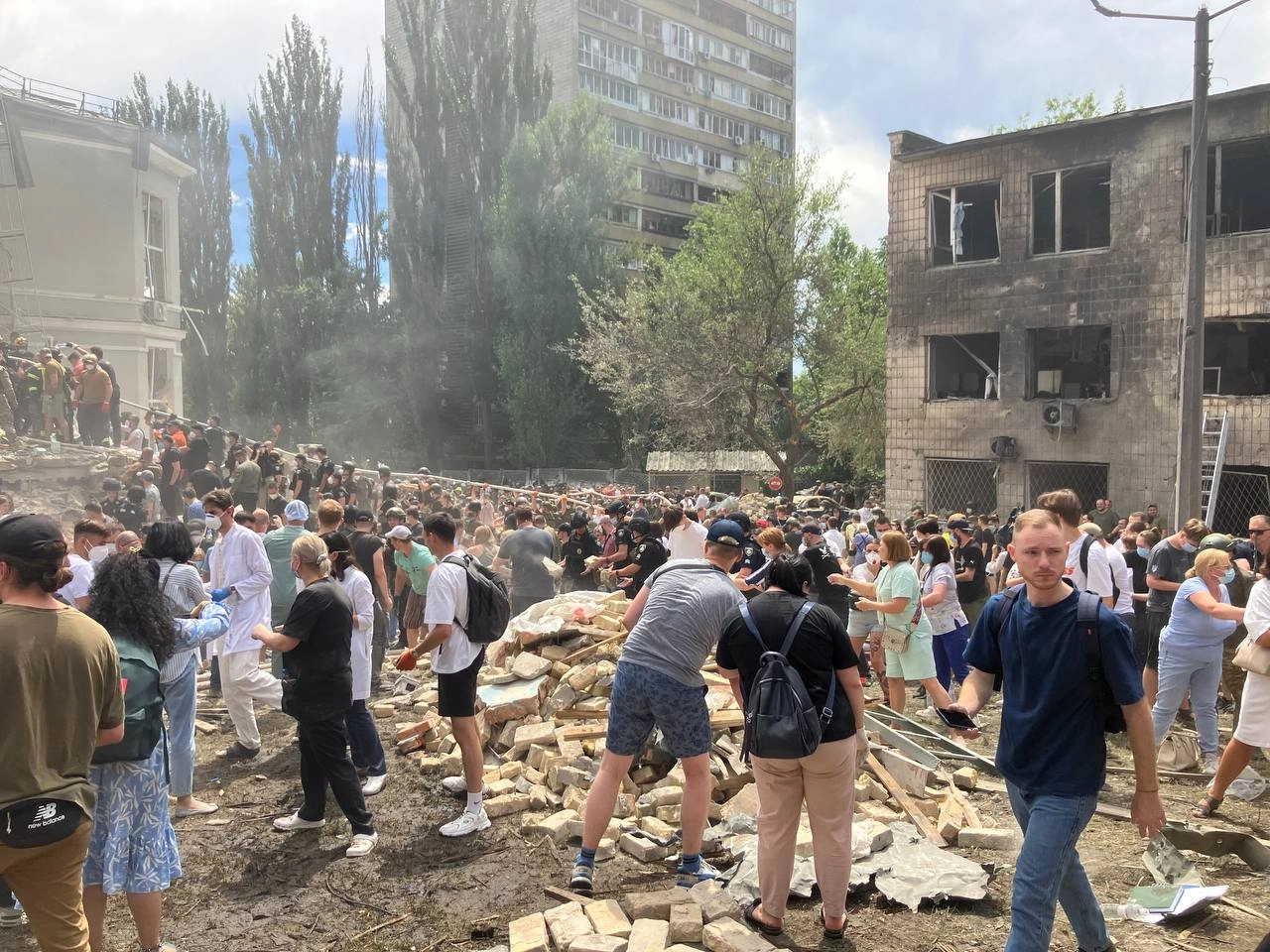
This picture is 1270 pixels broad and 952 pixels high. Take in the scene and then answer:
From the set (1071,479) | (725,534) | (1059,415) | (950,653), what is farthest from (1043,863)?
(1071,479)

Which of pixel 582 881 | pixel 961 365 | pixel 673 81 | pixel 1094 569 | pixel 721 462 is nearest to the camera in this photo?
pixel 582 881

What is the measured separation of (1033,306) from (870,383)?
12.1 metres

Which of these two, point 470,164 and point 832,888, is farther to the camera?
point 470,164

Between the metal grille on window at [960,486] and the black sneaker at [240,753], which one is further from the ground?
the metal grille on window at [960,486]

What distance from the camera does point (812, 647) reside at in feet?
13.5

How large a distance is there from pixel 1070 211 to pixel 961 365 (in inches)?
156

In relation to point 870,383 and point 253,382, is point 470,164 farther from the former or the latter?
point 870,383

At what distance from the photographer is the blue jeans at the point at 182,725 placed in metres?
5.63

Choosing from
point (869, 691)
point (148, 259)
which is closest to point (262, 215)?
point (148, 259)

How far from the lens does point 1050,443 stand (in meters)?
20.0

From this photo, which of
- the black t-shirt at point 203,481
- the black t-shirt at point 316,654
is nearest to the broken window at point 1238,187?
the black t-shirt at point 203,481

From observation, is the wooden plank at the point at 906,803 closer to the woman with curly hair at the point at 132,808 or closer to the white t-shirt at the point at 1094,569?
the white t-shirt at the point at 1094,569

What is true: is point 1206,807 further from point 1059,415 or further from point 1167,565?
point 1059,415

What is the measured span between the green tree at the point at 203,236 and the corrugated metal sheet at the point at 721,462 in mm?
20823
